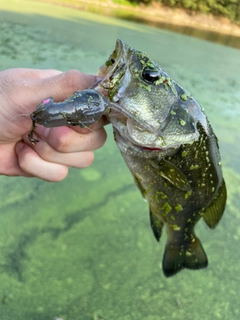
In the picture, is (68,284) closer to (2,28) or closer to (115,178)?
(115,178)

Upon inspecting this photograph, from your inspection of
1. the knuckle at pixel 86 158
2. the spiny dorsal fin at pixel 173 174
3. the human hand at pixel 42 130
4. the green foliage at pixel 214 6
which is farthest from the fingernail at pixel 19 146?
the green foliage at pixel 214 6

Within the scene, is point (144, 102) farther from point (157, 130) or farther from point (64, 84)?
point (64, 84)

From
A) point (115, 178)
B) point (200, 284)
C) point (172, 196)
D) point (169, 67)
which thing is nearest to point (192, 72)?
point (169, 67)

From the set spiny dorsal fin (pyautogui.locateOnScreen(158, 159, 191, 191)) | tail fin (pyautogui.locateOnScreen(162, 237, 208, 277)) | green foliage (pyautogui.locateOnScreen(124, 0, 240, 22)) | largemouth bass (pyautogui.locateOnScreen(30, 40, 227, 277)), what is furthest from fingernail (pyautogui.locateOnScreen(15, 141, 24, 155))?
green foliage (pyautogui.locateOnScreen(124, 0, 240, 22))

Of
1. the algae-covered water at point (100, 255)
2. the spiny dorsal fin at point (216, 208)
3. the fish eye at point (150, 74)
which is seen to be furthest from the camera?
the algae-covered water at point (100, 255)

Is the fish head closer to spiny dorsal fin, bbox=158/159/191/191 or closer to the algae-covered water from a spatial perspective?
spiny dorsal fin, bbox=158/159/191/191

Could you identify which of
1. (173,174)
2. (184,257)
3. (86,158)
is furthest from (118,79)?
(184,257)

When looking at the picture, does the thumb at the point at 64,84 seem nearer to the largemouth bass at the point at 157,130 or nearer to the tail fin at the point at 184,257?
the largemouth bass at the point at 157,130
